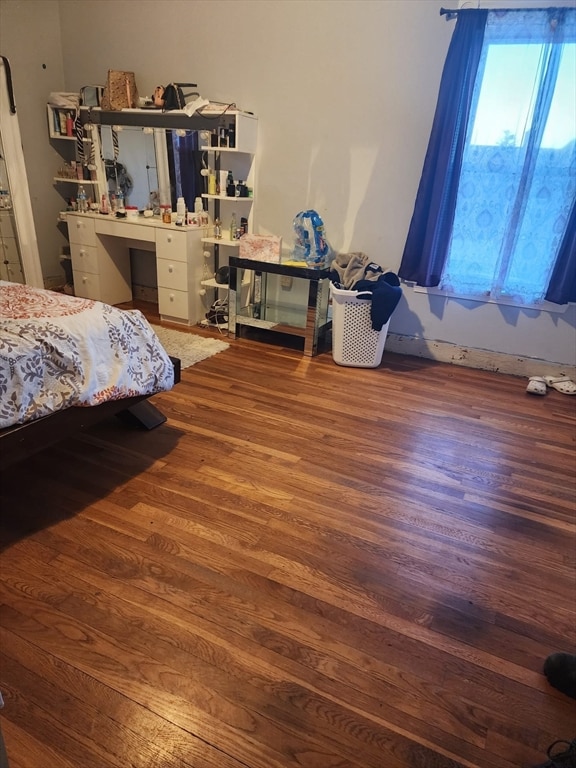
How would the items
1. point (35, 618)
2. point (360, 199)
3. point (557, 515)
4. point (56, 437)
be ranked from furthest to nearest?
point (360, 199) < point (557, 515) < point (56, 437) < point (35, 618)

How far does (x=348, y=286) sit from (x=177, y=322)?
1523 millimetres

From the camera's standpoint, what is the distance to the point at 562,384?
3264 millimetres

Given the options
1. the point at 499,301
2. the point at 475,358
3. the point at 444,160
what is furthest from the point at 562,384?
the point at 444,160

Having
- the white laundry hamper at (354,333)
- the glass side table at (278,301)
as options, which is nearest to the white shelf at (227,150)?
the glass side table at (278,301)

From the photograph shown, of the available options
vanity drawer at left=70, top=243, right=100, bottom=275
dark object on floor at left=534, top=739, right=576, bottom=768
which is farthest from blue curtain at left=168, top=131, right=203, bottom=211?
dark object on floor at left=534, top=739, right=576, bottom=768

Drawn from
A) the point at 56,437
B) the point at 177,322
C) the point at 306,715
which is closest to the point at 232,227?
the point at 177,322

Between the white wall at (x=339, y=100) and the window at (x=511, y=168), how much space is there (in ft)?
0.72

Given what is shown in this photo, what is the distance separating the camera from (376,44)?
10.6 ft

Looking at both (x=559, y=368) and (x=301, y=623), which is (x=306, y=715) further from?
(x=559, y=368)

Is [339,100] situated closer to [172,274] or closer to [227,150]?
[227,150]

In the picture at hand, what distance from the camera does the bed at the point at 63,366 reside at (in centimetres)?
166

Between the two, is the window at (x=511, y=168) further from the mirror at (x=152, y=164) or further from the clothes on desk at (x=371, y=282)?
the mirror at (x=152, y=164)

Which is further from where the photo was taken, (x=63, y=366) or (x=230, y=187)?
(x=230, y=187)

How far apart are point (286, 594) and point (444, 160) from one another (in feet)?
9.10
